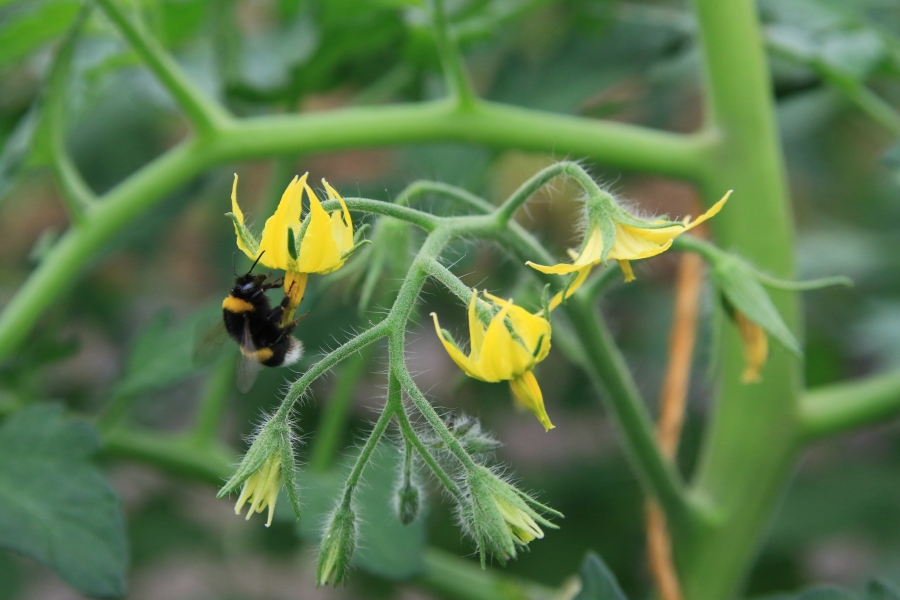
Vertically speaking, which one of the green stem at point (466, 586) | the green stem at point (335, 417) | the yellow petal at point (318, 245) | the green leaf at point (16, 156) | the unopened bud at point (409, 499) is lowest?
the green stem at point (466, 586)

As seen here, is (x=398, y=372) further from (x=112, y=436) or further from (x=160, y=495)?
(x=160, y=495)

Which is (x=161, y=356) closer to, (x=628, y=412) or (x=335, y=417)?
(x=335, y=417)

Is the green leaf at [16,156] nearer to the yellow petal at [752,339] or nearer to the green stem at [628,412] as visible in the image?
the green stem at [628,412]

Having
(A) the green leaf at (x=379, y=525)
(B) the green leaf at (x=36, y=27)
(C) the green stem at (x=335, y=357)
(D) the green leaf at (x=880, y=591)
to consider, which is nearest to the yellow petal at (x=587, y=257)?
(C) the green stem at (x=335, y=357)

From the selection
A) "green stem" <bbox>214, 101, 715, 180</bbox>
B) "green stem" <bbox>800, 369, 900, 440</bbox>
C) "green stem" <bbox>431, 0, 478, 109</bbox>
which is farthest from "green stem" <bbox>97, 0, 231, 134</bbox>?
"green stem" <bbox>800, 369, 900, 440</bbox>

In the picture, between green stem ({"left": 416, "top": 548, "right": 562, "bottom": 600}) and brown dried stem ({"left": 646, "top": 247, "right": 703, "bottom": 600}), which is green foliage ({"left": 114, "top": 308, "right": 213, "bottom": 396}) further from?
brown dried stem ({"left": 646, "top": 247, "right": 703, "bottom": 600})

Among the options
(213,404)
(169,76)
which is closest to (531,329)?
(169,76)
